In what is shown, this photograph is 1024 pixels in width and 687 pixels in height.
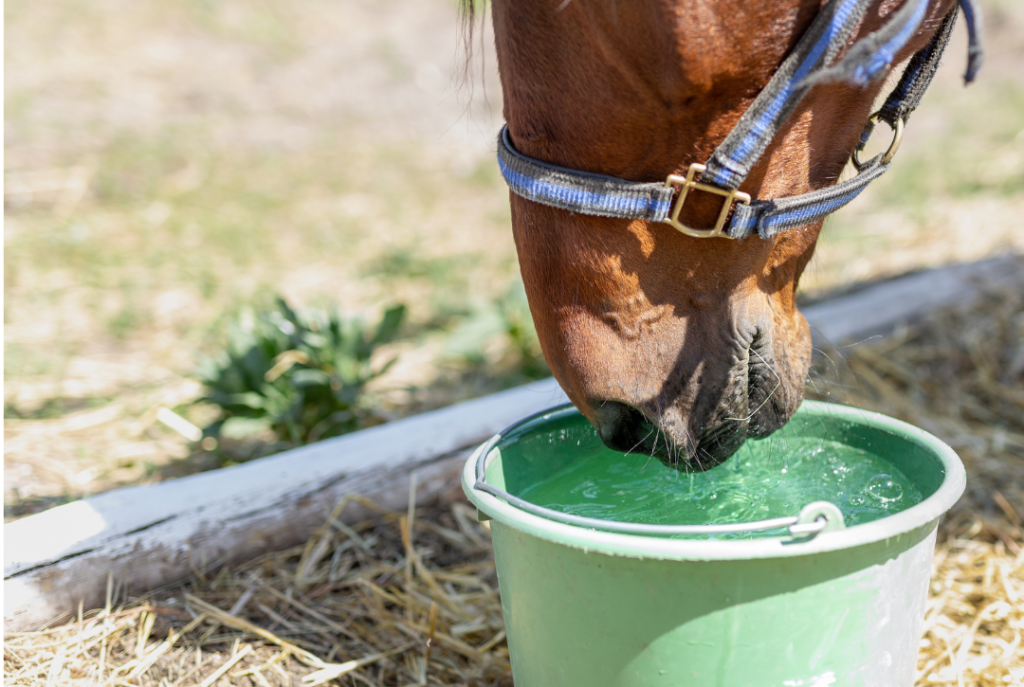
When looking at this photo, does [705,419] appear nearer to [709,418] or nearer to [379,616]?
[709,418]

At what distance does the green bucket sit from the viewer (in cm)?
96

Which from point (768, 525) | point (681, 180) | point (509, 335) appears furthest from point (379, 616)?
point (509, 335)

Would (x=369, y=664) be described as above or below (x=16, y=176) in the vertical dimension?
below

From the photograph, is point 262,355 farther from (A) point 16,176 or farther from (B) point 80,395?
(A) point 16,176

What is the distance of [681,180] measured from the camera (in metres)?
1.06

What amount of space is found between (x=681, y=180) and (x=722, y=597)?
522 millimetres

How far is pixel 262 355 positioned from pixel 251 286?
1.50 meters

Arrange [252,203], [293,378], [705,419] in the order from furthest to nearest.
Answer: [252,203] → [293,378] → [705,419]

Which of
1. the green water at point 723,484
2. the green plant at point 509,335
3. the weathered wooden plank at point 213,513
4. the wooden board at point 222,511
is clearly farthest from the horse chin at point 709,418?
the green plant at point 509,335

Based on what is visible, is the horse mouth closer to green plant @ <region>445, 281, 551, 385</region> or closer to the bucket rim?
the bucket rim

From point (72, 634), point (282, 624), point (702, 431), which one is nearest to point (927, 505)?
point (702, 431)

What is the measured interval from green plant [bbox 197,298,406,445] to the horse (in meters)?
1.26

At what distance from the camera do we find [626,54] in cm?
101

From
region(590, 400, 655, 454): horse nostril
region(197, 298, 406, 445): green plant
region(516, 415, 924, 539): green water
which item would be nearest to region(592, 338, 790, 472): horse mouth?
region(590, 400, 655, 454): horse nostril
